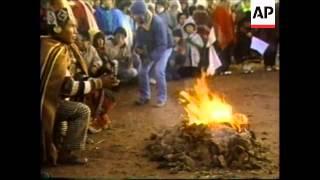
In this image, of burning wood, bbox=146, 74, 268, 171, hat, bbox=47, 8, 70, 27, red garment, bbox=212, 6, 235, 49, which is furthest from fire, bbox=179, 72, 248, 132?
hat, bbox=47, 8, 70, 27

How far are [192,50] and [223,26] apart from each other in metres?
0.23

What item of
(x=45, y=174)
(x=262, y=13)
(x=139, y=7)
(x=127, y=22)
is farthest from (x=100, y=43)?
(x=262, y=13)

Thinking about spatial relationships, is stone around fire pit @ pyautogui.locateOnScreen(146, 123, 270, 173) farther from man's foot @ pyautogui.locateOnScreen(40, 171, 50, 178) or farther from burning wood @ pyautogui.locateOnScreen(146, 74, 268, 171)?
man's foot @ pyautogui.locateOnScreen(40, 171, 50, 178)

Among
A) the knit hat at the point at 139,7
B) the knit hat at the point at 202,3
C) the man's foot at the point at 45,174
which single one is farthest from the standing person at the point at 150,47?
the man's foot at the point at 45,174

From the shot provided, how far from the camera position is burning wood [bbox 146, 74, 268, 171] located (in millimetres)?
3814

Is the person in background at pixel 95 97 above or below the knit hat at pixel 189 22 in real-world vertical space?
below

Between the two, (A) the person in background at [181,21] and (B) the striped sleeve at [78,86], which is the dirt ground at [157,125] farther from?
(A) the person in background at [181,21]

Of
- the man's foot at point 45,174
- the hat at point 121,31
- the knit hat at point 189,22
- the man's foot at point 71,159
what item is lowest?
the man's foot at point 45,174

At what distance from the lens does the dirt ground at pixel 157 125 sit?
3.81 m

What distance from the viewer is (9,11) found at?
155 inches

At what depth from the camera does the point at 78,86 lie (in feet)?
12.8

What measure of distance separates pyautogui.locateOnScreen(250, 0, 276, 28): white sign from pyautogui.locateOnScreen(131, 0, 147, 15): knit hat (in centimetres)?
63

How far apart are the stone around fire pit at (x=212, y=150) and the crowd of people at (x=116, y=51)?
27 centimetres
